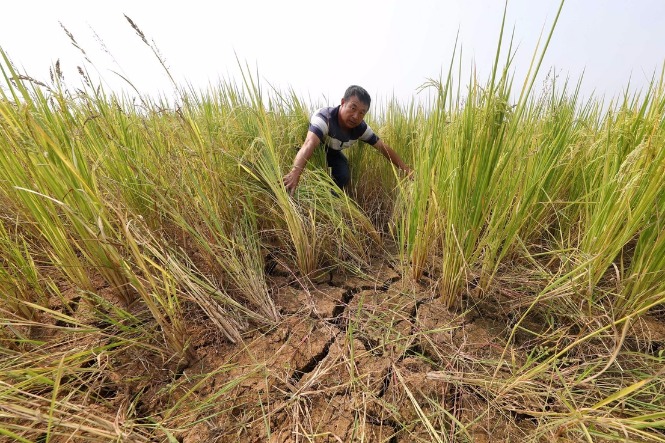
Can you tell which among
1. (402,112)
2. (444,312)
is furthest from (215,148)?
(402,112)

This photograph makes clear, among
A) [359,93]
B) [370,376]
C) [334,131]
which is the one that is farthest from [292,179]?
[359,93]

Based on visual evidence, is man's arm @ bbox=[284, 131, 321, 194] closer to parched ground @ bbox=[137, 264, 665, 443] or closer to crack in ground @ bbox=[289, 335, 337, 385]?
parched ground @ bbox=[137, 264, 665, 443]

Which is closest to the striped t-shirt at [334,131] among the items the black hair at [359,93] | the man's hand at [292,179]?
the black hair at [359,93]

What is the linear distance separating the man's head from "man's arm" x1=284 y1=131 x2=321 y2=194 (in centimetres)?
41

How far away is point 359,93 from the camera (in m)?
2.08

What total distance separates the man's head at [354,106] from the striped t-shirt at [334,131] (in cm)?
5

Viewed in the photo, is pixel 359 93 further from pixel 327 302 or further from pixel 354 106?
pixel 327 302

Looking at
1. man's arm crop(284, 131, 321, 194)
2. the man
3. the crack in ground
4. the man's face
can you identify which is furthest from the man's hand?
the man's face

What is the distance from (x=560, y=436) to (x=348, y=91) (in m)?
2.16

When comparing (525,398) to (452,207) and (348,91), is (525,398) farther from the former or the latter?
(348,91)

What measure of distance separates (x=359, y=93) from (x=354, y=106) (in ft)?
0.37

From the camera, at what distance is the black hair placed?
2.08 m

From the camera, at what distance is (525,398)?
2.33 feet

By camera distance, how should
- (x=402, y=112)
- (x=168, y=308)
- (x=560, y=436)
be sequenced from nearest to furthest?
(x=560, y=436), (x=168, y=308), (x=402, y=112)
